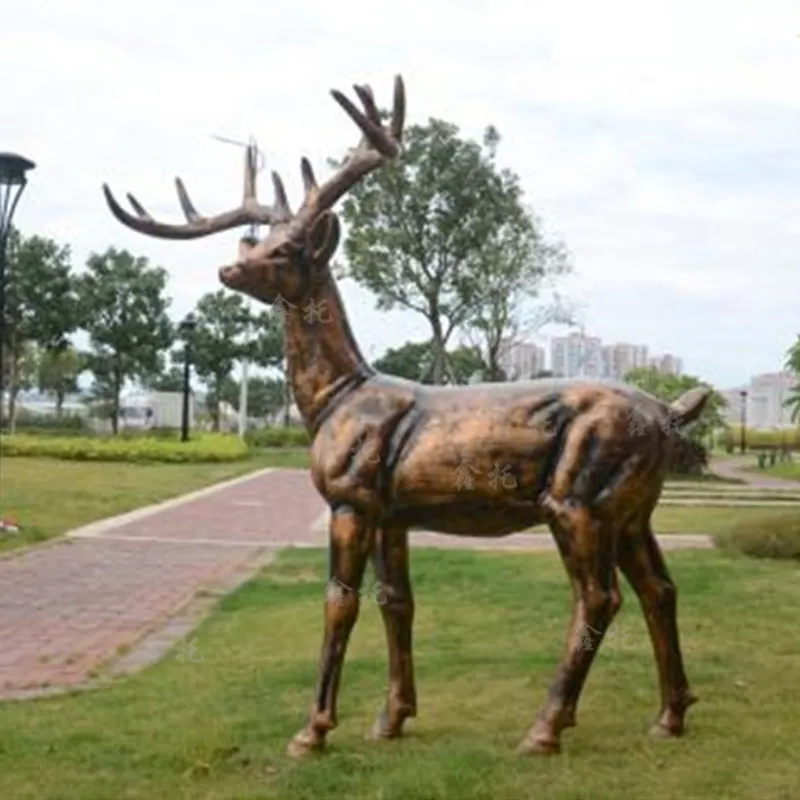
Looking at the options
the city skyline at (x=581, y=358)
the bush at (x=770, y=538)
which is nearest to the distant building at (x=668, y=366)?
the city skyline at (x=581, y=358)

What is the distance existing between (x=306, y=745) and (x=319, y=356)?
1.39 meters

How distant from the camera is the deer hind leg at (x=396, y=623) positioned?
16.6ft

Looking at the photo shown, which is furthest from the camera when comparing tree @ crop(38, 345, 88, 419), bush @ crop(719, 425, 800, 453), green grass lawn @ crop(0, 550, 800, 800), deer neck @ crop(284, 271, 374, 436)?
bush @ crop(719, 425, 800, 453)

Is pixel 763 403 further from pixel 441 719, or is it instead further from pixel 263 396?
pixel 441 719

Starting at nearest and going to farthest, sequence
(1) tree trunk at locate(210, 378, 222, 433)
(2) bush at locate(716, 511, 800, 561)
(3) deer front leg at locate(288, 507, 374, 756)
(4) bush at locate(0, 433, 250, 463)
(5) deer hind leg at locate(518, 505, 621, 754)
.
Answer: (5) deer hind leg at locate(518, 505, 621, 754), (3) deer front leg at locate(288, 507, 374, 756), (2) bush at locate(716, 511, 800, 561), (4) bush at locate(0, 433, 250, 463), (1) tree trunk at locate(210, 378, 222, 433)

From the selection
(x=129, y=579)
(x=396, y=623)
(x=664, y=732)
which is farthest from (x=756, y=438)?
(x=396, y=623)

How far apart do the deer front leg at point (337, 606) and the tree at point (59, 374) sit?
47.5 m

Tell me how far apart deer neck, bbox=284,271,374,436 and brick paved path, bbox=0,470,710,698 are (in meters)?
2.63

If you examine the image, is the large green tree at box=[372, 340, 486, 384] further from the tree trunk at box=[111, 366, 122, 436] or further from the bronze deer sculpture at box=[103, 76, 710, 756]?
the bronze deer sculpture at box=[103, 76, 710, 756]

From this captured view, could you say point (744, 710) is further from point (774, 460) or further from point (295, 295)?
point (774, 460)

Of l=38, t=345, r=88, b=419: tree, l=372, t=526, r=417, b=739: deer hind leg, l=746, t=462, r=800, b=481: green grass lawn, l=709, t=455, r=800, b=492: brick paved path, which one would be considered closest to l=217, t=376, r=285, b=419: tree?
l=38, t=345, r=88, b=419: tree

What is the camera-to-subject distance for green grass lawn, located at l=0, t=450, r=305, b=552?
55.1 feet

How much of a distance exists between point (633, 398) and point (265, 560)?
8715 millimetres

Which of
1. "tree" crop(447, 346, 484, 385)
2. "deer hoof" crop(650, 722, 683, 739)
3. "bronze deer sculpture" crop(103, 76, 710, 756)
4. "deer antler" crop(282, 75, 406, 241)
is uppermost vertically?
"tree" crop(447, 346, 484, 385)
